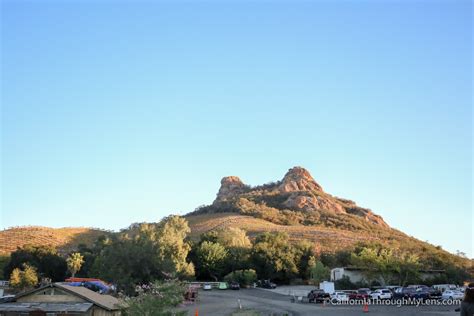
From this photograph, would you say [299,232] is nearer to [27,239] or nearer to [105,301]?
[27,239]

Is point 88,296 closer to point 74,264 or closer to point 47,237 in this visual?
point 74,264

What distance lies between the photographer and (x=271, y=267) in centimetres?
7588

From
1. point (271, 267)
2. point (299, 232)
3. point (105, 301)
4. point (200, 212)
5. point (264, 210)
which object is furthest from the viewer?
point (200, 212)

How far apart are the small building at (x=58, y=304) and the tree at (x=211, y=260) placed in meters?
50.7

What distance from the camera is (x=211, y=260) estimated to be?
257 feet

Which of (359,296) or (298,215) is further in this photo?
(298,215)

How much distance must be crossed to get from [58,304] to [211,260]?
52.6 meters

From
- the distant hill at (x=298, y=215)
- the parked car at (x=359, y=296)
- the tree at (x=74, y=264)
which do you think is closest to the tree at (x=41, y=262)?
the tree at (x=74, y=264)

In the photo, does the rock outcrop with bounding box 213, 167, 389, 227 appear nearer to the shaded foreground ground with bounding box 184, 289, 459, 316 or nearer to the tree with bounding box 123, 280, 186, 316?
the shaded foreground ground with bounding box 184, 289, 459, 316

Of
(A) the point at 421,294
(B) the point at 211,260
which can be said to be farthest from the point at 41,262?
(A) the point at 421,294

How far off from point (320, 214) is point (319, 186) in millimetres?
36815

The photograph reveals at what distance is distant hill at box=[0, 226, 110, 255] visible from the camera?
98000 mm

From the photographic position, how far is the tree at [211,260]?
78.2 meters

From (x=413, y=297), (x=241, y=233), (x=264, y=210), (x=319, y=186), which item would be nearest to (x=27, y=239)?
(x=241, y=233)
